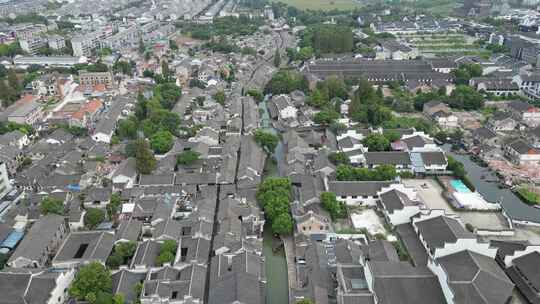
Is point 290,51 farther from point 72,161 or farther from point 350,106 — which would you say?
point 72,161

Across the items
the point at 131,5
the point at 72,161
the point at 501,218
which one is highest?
the point at 131,5

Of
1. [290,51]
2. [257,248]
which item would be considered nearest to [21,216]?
[257,248]

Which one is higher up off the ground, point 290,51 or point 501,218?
point 290,51

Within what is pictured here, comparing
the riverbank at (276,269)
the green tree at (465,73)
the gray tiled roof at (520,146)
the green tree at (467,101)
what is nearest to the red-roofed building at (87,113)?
the riverbank at (276,269)

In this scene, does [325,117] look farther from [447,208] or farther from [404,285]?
[404,285]

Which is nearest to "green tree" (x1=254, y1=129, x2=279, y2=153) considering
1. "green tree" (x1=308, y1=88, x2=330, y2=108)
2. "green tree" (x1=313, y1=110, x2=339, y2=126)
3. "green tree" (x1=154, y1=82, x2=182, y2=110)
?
"green tree" (x1=313, y1=110, x2=339, y2=126)

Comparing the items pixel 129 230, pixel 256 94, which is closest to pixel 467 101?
pixel 256 94

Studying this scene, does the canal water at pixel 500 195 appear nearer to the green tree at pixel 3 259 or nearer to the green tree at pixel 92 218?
the green tree at pixel 92 218

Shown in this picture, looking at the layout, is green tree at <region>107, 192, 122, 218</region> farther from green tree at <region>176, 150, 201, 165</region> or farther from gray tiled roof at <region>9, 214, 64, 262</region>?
green tree at <region>176, 150, 201, 165</region>
